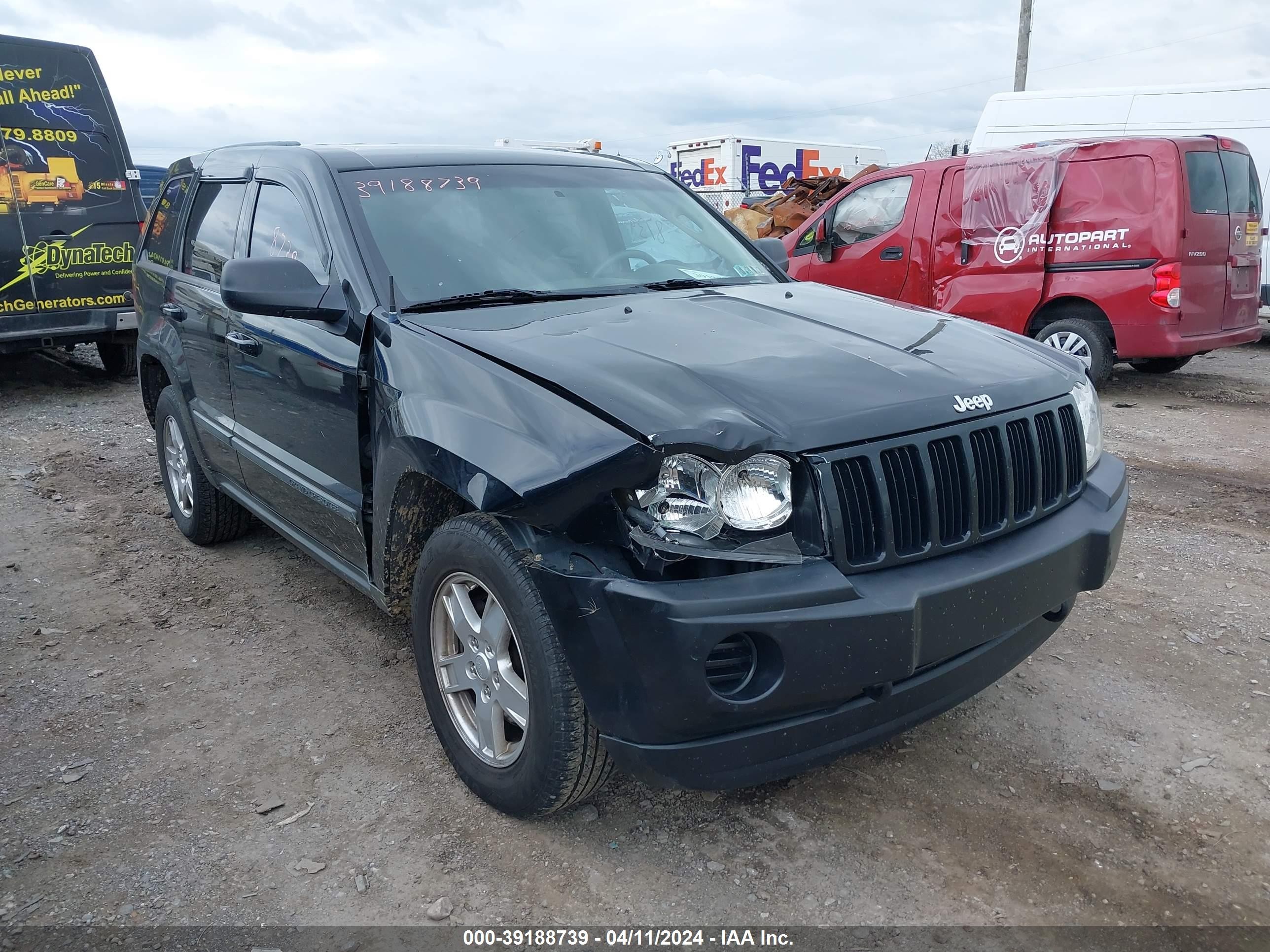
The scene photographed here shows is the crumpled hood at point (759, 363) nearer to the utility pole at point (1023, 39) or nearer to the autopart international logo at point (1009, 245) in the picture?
the autopart international logo at point (1009, 245)

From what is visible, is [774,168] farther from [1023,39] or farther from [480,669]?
[480,669]

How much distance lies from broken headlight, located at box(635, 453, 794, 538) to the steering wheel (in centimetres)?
135

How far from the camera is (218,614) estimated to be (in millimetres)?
4059

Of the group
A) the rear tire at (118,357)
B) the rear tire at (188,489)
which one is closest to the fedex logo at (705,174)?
the rear tire at (118,357)

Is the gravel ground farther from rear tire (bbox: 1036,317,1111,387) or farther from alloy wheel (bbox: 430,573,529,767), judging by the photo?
rear tire (bbox: 1036,317,1111,387)

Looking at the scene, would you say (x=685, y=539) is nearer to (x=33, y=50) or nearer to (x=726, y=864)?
(x=726, y=864)

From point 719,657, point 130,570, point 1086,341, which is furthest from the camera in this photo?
point 1086,341

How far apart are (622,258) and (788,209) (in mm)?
11065

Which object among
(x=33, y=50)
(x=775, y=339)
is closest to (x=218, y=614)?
(x=775, y=339)

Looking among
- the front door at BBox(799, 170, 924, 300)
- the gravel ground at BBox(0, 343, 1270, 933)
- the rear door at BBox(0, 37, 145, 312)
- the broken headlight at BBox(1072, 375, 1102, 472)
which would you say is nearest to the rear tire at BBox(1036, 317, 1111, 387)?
the front door at BBox(799, 170, 924, 300)

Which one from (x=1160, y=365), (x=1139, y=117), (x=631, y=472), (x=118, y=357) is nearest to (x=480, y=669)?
(x=631, y=472)

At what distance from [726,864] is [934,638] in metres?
0.79

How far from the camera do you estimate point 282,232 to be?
3465 millimetres

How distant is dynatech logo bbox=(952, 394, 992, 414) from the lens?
7.81ft
